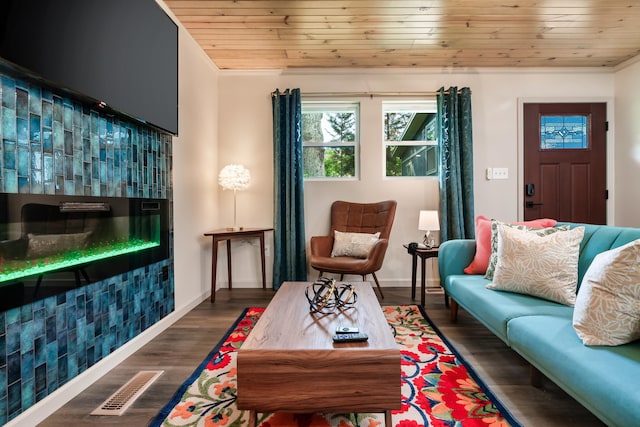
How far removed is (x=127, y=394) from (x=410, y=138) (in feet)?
11.3

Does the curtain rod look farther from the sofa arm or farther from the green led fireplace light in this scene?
the green led fireplace light

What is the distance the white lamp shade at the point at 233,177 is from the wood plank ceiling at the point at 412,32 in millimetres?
1162

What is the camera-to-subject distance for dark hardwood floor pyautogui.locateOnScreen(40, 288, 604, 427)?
1396 mm

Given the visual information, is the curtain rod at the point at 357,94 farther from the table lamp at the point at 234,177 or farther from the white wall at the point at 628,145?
the white wall at the point at 628,145

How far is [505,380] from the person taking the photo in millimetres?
1676

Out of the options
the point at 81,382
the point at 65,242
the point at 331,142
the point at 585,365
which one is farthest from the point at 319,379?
the point at 331,142

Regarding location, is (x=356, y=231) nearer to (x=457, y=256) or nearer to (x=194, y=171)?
(x=457, y=256)

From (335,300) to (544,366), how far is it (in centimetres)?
96

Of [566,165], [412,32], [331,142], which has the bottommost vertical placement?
[566,165]

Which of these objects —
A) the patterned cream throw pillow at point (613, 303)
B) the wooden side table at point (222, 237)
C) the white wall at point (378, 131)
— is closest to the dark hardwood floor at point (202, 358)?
the wooden side table at point (222, 237)

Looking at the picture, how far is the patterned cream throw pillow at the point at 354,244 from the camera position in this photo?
10.6ft

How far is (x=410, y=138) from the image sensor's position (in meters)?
3.75

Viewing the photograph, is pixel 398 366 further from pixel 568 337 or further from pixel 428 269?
pixel 428 269

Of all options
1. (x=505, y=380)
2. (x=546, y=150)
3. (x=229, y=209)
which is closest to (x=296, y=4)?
(x=229, y=209)
